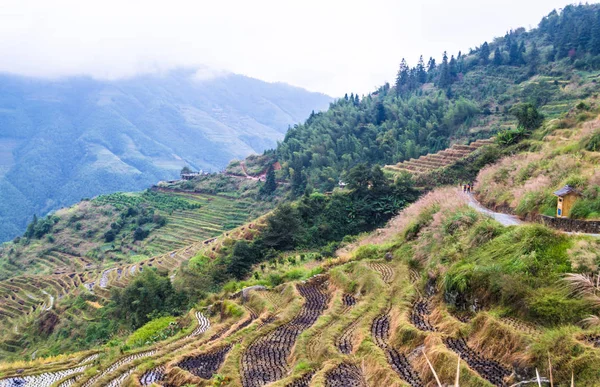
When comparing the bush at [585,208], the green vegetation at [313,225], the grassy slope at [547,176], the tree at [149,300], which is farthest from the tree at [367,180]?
the bush at [585,208]

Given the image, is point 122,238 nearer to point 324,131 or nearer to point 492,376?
point 324,131

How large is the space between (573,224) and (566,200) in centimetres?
119

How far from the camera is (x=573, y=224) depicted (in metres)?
11.9

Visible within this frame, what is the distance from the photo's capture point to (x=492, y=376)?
763 centimetres

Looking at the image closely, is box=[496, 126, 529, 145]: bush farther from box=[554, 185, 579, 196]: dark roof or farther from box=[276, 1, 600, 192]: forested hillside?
box=[554, 185, 579, 196]: dark roof

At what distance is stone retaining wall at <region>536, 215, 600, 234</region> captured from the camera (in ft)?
37.3

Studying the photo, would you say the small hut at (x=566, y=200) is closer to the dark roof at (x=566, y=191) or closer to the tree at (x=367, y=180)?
the dark roof at (x=566, y=191)

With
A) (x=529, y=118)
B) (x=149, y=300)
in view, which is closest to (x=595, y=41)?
(x=529, y=118)

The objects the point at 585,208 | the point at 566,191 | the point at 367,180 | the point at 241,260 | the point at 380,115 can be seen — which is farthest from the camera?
the point at 380,115

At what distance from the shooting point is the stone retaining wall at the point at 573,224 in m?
11.4

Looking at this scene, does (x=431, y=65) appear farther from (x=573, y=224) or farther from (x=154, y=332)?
(x=573, y=224)

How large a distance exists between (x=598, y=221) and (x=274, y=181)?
39.2 m

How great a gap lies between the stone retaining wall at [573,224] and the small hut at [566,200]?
34 centimetres

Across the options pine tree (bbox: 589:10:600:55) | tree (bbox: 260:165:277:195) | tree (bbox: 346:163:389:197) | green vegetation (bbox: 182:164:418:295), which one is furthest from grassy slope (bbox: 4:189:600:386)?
pine tree (bbox: 589:10:600:55)
